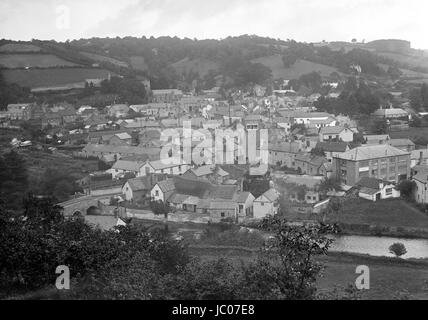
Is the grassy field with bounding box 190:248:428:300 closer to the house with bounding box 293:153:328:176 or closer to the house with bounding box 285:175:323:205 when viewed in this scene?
the house with bounding box 285:175:323:205

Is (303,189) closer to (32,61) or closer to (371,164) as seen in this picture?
(371,164)

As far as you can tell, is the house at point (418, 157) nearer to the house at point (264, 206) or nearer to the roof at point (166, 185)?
the house at point (264, 206)

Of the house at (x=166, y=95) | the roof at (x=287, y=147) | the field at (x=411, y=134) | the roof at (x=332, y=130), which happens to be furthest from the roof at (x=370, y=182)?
the house at (x=166, y=95)

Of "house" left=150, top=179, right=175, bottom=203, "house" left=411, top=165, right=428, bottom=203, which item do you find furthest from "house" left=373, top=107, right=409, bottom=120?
"house" left=150, top=179, right=175, bottom=203

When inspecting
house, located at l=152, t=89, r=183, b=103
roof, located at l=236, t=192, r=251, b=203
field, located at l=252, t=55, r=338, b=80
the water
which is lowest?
the water

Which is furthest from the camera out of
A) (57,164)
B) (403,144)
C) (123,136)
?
A: (123,136)

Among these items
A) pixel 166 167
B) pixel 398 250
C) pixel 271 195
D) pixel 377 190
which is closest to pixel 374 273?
pixel 398 250

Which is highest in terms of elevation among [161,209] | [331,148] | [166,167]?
[331,148]
